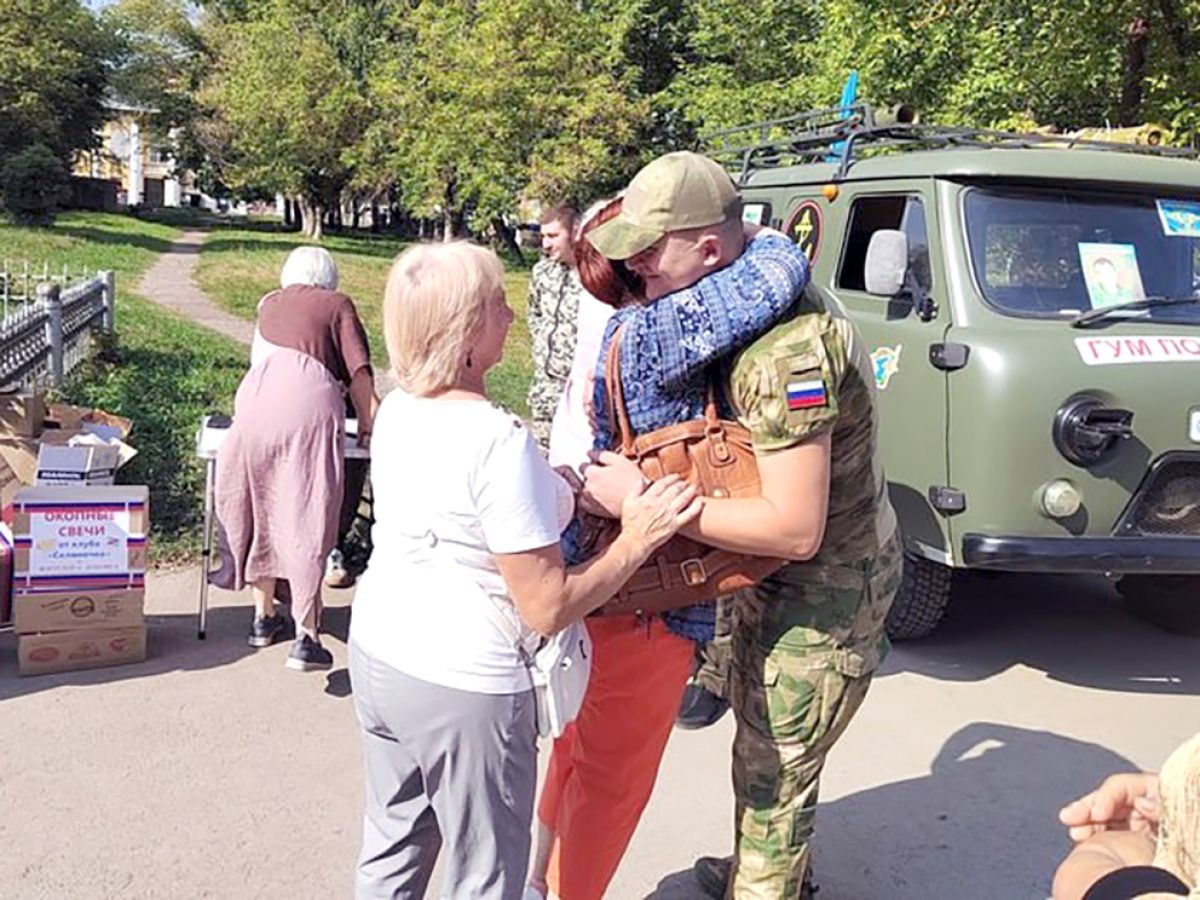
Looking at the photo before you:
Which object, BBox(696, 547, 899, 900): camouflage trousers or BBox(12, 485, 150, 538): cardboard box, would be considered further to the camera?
BBox(12, 485, 150, 538): cardboard box

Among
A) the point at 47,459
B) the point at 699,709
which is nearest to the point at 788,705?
the point at 699,709

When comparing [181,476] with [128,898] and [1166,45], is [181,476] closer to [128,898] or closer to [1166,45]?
[128,898]

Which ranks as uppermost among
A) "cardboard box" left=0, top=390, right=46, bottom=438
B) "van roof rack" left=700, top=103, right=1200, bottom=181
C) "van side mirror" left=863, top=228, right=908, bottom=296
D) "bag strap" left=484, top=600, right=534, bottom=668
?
"van roof rack" left=700, top=103, right=1200, bottom=181

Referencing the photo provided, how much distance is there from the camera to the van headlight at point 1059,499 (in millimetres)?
4453

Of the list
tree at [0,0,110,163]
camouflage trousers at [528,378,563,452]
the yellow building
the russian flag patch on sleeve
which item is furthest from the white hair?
the yellow building

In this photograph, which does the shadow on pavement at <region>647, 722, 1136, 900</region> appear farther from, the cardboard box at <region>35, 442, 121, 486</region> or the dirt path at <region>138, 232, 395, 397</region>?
the dirt path at <region>138, 232, 395, 397</region>

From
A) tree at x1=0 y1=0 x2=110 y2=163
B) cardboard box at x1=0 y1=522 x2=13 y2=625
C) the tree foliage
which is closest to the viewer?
cardboard box at x1=0 y1=522 x2=13 y2=625

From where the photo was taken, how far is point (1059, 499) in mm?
4453

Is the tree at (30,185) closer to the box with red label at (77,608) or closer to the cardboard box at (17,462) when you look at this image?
the cardboard box at (17,462)

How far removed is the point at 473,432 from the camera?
2211mm

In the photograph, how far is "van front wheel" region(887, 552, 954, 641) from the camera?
5137 mm

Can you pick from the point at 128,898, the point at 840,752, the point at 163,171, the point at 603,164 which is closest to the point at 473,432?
the point at 128,898

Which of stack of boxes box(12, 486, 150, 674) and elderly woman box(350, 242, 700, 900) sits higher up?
elderly woman box(350, 242, 700, 900)

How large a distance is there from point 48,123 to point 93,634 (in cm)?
3610
